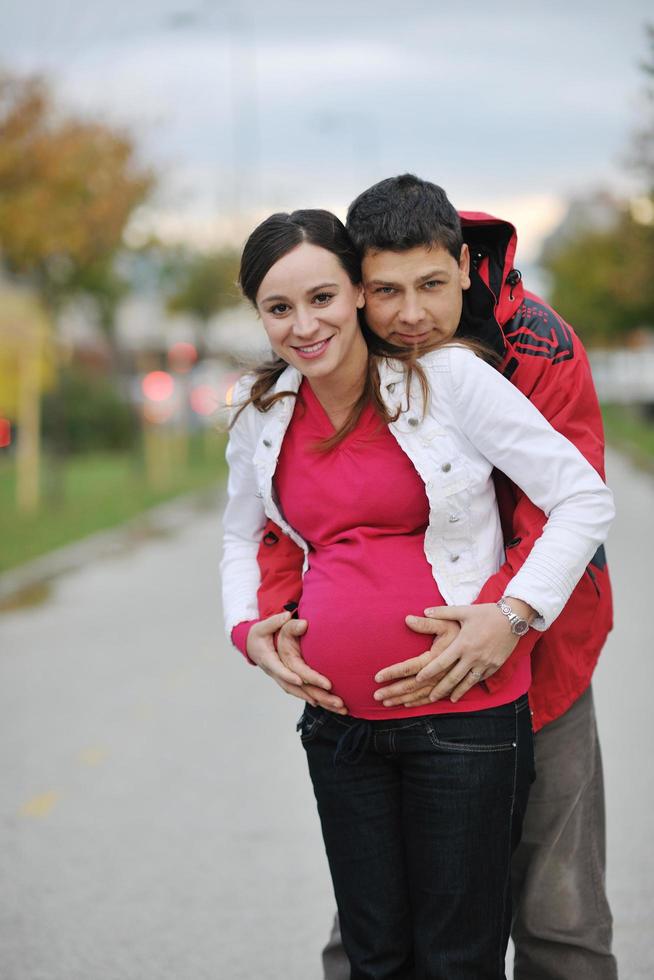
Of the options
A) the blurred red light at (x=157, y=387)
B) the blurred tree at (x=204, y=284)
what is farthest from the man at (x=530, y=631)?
the blurred tree at (x=204, y=284)

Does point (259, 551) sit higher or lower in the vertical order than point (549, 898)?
higher

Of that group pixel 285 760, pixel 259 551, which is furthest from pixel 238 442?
pixel 285 760

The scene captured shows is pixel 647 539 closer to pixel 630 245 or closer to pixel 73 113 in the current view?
pixel 73 113

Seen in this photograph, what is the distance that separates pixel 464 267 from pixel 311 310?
357mm

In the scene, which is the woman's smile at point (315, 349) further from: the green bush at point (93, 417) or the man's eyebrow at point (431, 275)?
the green bush at point (93, 417)

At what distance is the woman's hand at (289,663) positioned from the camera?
105 inches

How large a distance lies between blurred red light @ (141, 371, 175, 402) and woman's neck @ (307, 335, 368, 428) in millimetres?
22234

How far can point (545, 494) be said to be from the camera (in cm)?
256

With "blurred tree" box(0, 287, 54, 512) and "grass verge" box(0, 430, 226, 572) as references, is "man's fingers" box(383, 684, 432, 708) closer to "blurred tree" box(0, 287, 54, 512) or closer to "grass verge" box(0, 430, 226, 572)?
"grass verge" box(0, 430, 226, 572)

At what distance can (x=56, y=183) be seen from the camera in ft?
55.3

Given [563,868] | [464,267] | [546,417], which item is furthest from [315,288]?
[563,868]

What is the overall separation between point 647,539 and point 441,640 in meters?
11.5

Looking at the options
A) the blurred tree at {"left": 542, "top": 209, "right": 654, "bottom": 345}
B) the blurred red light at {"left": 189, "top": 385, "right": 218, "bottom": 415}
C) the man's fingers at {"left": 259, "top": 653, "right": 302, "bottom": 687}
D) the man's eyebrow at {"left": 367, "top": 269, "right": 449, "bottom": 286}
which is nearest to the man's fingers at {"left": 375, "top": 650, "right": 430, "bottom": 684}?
the man's fingers at {"left": 259, "top": 653, "right": 302, "bottom": 687}

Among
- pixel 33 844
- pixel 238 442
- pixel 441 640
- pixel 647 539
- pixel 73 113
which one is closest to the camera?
pixel 441 640
